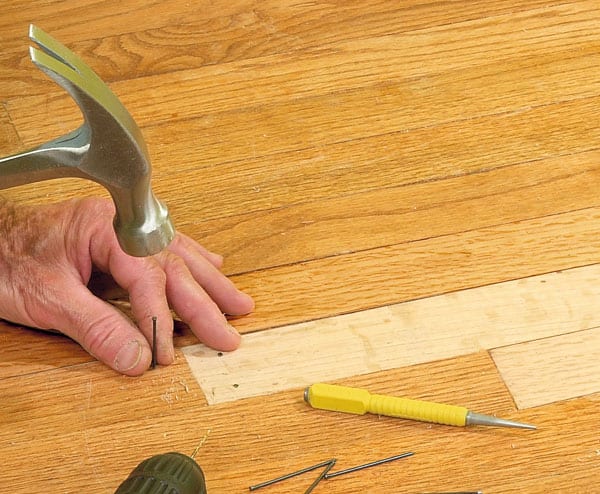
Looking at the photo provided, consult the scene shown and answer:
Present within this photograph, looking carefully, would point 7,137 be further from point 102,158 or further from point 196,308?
point 102,158

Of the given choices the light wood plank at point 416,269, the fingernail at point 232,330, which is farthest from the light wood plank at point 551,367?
the fingernail at point 232,330

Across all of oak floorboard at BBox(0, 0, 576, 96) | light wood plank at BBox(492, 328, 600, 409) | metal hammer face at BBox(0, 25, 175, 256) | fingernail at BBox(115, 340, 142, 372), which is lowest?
fingernail at BBox(115, 340, 142, 372)

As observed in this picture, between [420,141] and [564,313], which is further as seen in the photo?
[420,141]

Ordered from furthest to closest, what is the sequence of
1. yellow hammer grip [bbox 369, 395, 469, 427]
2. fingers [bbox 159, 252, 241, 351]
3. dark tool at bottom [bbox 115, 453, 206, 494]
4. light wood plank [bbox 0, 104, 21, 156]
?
1. light wood plank [bbox 0, 104, 21, 156]
2. fingers [bbox 159, 252, 241, 351]
3. yellow hammer grip [bbox 369, 395, 469, 427]
4. dark tool at bottom [bbox 115, 453, 206, 494]

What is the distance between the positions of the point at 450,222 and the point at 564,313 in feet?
0.68

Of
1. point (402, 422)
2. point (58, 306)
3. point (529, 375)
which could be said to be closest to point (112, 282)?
point (58, 306)

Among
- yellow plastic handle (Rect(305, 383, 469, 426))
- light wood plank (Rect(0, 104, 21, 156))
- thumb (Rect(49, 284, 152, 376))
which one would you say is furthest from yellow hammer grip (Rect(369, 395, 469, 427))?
light wood plank (Rect(0, 104, 21, 156))

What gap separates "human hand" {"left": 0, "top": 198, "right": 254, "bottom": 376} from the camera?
1.25 meters

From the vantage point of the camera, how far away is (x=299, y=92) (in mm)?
1629

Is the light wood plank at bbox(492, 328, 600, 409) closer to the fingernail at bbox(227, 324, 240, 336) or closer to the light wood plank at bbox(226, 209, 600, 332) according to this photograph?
the light wood plank at bbox(226, 209, 600, 332)

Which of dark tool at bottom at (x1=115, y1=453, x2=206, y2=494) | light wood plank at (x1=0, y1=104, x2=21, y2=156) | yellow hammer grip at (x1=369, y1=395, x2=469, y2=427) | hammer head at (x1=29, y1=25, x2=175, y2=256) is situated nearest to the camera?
hammer head at (x1=29, y1=25, x2=175, y2=256)

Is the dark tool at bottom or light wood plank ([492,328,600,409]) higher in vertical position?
the dark tool at bottom

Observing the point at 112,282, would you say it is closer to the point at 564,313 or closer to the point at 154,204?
the point at 154,204

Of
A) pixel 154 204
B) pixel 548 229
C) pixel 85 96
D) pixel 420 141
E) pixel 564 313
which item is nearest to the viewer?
pixel 85 96
